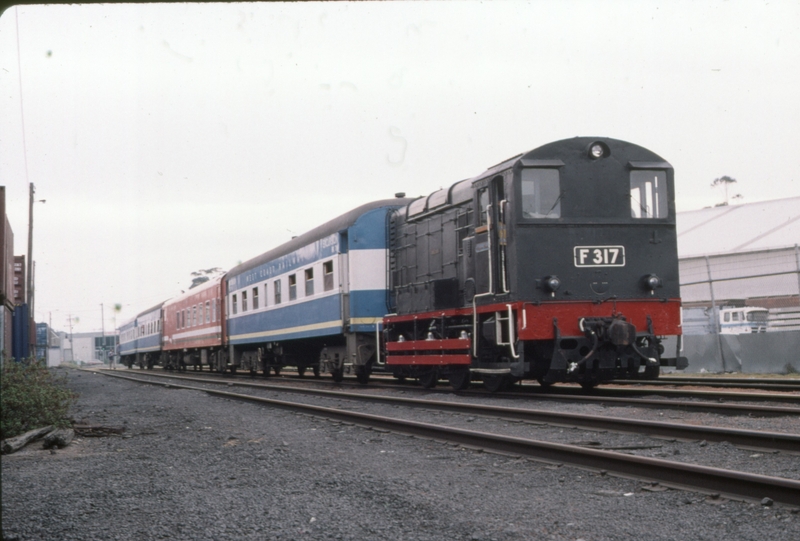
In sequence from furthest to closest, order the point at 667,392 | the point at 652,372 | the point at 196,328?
the point at 196,328
the point at 667,392
the point at 652,372

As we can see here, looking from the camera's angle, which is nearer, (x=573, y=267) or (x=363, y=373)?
(x=573, y=267)

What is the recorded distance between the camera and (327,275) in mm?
16969

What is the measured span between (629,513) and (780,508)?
2.61 ft

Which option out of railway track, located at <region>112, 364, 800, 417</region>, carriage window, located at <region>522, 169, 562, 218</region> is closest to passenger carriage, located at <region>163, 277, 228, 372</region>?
railway track, located at <region>112, 364, 800, 417</region>

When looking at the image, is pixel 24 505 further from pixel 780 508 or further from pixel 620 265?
pixel 620 265

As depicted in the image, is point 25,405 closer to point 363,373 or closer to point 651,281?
point 363,373

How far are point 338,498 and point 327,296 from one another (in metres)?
11.8

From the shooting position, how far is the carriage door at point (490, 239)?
11.1 m

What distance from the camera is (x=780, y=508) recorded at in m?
4.27

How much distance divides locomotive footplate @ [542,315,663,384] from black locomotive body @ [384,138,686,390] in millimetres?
14

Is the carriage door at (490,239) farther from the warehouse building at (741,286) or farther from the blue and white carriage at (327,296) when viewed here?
the warehouse building at (741,286)

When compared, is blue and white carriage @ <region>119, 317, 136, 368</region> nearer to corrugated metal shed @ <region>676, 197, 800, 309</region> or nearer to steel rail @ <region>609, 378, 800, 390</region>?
corrugated metal shed @ <region>676, 197, 800, 309</region>

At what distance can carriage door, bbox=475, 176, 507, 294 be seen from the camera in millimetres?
11086

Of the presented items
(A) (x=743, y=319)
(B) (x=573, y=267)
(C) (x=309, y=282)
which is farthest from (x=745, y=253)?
(B) (x=573, y=267)
